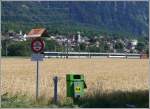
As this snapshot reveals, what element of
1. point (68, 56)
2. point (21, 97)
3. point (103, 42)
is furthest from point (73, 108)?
point (103, 42)

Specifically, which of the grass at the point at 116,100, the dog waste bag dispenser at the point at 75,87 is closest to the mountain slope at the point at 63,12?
the dog waste bag dispenser at the point at 75,87

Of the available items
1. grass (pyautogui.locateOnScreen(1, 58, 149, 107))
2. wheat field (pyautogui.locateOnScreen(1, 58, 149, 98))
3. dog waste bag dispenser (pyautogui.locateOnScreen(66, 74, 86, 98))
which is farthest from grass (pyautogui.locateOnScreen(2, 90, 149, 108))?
wheat field (pyautogui.locateOnScreen(1, 58, 149, 98))

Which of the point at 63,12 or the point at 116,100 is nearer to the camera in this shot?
the point at 116,100

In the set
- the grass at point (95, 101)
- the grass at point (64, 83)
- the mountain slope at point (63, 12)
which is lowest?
the grass at point (95, 101)

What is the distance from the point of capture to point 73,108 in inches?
581

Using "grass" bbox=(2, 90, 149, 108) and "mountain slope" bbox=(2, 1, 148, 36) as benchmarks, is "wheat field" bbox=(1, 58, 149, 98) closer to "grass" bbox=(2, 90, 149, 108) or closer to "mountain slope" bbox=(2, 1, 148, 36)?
"grass" bbox=(2, 90, 149, 108)

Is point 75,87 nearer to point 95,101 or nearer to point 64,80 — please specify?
point 95,101

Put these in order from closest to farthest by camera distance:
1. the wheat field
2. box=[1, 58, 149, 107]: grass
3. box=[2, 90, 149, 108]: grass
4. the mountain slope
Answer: box=[2, 90, 149, 108]: grass → box=[1, 58, 149, 107]: grass → the mountain slope → the wheat field

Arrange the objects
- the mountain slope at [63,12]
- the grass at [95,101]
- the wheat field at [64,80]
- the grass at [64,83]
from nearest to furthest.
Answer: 1. the grass at [95,101]
2. the grass at [64,83]
3. the mountain slope at [63,12]
4. the wheat field at [64,80]

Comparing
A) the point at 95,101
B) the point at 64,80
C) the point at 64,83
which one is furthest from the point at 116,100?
the point at 64,80

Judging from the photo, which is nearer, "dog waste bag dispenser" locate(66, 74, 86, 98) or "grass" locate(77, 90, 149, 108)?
"grass" locate(77, 90, 149, 108)

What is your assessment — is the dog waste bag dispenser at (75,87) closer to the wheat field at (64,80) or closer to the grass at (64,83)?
the grass at (64,83)

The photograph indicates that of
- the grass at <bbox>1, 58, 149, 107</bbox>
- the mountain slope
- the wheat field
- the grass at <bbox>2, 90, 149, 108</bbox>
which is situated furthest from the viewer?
the wheat field

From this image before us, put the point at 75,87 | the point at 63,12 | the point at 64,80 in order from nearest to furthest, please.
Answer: the point at 75,87 → the point at 64,80 → the point at 63,12
